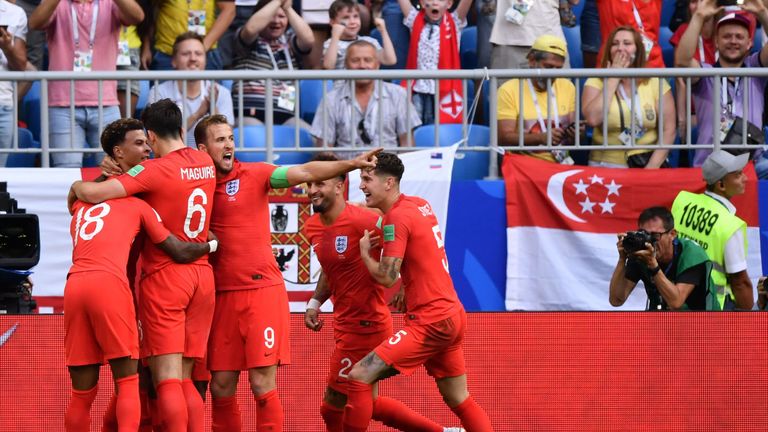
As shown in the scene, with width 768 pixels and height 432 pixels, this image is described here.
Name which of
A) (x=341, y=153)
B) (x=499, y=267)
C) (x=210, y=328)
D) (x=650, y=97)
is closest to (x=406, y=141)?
(x=341, y=153)

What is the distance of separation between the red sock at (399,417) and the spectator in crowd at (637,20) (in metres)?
5.26

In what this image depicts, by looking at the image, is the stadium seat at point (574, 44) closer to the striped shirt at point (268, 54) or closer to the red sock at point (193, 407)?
the striped shirt at point (268, 54)

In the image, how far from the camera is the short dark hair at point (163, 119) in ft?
27.5

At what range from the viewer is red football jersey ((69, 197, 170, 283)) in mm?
8070

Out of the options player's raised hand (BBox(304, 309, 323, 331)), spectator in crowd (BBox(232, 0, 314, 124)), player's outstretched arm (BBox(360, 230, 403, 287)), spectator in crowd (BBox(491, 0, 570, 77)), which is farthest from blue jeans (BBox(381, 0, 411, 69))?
player's outstretched arm (BBox(360, 230, 403, 287))

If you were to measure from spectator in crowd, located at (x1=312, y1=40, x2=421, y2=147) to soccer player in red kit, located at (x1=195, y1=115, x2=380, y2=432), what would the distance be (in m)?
3.40

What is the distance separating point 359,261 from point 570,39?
5.36 meters

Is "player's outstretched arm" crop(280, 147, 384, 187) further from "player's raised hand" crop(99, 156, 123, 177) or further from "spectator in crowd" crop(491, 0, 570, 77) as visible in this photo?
"spectator in crowd" crop(491, 0, 570, 77)

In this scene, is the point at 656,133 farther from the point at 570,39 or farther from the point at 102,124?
the point at 102,124

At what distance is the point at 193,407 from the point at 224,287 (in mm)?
832

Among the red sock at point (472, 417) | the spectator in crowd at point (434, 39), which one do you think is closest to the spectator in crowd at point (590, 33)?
the spectator in crowd at point (434, 39)

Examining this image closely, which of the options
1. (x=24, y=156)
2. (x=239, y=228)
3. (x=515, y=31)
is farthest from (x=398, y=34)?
(x=239, y=228)

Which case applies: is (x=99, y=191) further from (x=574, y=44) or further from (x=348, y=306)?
(x=574, y=44)

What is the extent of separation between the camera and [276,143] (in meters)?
12.2
